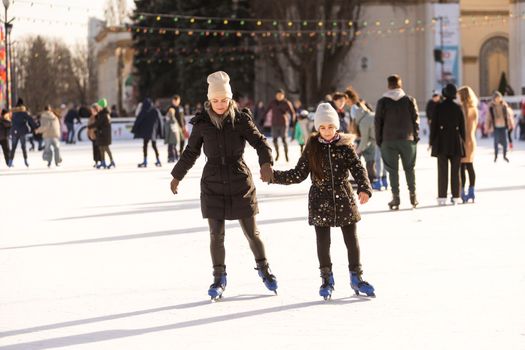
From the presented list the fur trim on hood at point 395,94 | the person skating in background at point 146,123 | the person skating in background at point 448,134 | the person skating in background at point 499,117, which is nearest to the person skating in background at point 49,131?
the person skating in background at point 146,123

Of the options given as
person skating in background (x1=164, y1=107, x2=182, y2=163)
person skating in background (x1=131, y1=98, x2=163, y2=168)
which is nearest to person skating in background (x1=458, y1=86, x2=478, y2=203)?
person skating in background (x1=131, y1=98, x2=163, y2=168)

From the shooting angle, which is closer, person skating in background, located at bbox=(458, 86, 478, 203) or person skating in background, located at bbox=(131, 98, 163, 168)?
person skating in background, located at bbox=(458, 86, 478, 203)

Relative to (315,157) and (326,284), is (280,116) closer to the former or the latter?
(315,157)

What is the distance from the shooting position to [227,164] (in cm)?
775

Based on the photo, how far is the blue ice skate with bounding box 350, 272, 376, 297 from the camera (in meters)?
7.60

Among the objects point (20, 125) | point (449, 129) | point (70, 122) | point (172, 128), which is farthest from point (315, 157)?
point (70, 122)

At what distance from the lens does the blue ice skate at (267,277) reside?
780 cm

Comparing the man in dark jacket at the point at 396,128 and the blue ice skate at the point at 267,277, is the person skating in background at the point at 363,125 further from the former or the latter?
the blue ice skate at the point at 267,277

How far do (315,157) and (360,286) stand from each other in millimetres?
846

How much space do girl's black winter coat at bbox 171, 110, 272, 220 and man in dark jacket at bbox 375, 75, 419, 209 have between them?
6.19 metres

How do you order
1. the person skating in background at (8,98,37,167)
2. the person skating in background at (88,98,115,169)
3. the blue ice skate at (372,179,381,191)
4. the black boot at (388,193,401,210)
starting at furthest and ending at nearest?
1. the person skating in background at (8,98,37,167)
2. the person skating in background at (88,98,115,169)
3. the blue ice skate at (372,179,381,191)
4. the black boot at (388,193,401,210)

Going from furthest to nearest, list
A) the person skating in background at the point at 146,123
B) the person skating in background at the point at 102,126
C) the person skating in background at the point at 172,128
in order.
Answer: the person skating in background at the point at 172,128
the person skating in background at the point at 102,126
the person skating in background at the point at 146,123

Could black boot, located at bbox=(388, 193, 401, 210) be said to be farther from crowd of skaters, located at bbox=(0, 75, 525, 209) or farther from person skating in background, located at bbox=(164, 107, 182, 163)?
person skating in background, located at bbox=(164, 107, 182, 163)

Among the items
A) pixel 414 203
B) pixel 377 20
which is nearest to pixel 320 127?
pixel 414 203
